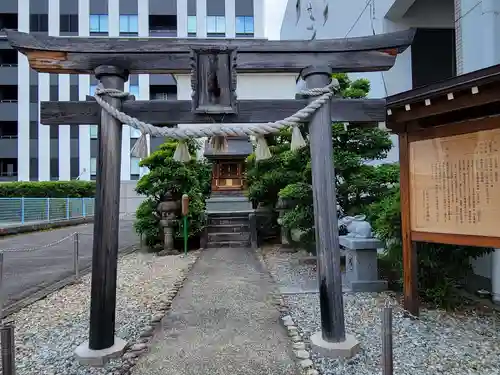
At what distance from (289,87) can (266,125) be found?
19308 millimetres

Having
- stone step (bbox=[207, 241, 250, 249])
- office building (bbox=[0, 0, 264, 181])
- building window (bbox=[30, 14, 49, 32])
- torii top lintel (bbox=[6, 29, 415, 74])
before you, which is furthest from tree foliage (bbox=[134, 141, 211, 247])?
building window (bbox=[30, 14, 49, 32])

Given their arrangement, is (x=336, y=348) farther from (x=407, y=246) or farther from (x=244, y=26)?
(x=244, y=26)

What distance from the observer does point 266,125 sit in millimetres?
3850

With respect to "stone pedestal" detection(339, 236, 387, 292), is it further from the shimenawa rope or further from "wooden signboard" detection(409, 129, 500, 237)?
the shimenawa rope

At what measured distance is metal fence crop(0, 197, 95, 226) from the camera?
18312 millimetres

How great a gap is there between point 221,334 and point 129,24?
3298 cm

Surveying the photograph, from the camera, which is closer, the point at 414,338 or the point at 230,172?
the point at 414,338

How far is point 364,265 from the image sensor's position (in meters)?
6.34

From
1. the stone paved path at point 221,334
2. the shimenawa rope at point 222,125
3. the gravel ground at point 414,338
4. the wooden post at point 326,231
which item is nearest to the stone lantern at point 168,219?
the stone paved path at point 221,334

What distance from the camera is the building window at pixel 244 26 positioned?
31703 millimetres

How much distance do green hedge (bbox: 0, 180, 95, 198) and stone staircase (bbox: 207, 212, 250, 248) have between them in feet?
53.9

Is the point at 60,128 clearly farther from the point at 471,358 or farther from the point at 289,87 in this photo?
A: the point at 471,358

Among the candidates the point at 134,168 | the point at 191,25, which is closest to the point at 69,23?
the point at 191,25

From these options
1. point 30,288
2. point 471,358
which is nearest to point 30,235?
point 30,288
